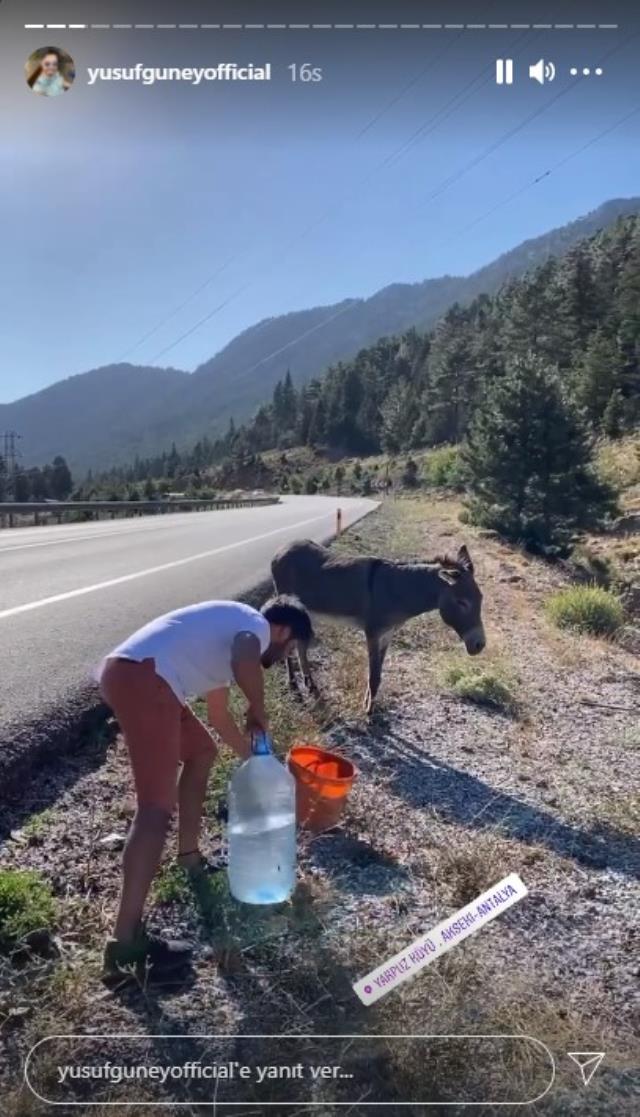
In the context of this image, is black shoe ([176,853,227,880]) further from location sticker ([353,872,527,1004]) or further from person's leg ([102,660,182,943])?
location sticker ([353,872,527,1004])

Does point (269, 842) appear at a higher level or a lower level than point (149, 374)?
lower

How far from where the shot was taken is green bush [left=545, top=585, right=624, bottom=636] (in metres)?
9.95

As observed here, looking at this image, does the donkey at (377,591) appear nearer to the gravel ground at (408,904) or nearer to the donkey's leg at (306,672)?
the donkey's leg at (306,672)

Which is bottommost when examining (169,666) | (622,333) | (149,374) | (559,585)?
(559,585)

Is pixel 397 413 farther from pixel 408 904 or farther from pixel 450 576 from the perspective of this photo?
pixel 408 904

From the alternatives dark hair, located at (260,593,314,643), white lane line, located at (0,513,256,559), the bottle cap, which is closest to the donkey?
dark hair, located at (260,593,314,643)

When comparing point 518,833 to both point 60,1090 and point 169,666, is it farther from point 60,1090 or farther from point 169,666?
point 60,1090

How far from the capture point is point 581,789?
15.8 feet

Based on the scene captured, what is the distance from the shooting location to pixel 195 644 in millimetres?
3188

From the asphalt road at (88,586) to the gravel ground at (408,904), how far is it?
43.8 inches

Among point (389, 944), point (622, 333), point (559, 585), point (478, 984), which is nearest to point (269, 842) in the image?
point (389, 944)

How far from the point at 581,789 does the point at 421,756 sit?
40.4 inches

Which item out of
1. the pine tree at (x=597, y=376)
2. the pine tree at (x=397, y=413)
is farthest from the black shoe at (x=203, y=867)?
the pine tree at (x=597, y=376)

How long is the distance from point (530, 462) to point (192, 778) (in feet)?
48.0
